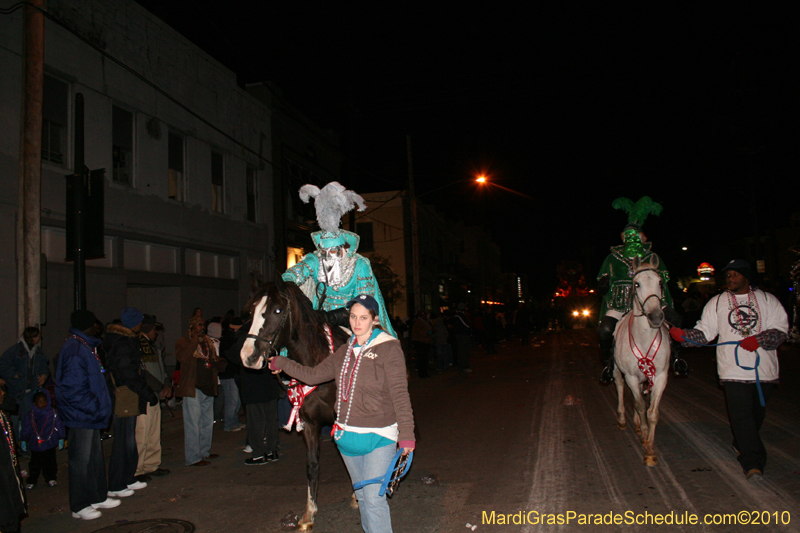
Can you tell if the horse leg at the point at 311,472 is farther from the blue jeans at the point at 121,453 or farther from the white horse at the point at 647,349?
the white horse at the point at 647,349

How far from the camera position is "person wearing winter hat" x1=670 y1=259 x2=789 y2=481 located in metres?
5.54

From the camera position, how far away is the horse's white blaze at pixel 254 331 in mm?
4536

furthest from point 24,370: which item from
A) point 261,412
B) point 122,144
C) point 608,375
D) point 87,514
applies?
point 608,375

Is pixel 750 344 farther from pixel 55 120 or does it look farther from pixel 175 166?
pixel 175 166

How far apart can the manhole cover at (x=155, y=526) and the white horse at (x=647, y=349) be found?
16.2 ft

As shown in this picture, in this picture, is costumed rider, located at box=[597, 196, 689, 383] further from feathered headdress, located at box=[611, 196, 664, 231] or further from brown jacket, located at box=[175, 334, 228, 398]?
brown jacket, located at box=[175, 334, 228, 398]

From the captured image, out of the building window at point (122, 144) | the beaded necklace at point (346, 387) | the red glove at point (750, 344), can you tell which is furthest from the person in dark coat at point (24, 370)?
the red glove at point (750, 344)

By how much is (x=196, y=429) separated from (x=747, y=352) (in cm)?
684

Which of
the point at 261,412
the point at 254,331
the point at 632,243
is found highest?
the point at 632,243

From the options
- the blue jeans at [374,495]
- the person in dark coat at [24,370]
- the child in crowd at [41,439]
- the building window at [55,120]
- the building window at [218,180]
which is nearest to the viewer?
the blue jeans at [374,495]

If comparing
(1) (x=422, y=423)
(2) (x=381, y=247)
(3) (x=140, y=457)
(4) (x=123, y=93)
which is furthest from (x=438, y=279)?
(3) (x=140, y=457)

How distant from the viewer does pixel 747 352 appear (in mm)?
5688

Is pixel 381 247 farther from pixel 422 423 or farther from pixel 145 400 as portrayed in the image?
pixel 145 400

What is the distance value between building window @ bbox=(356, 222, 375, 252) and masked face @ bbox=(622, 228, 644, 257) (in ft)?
85.7
